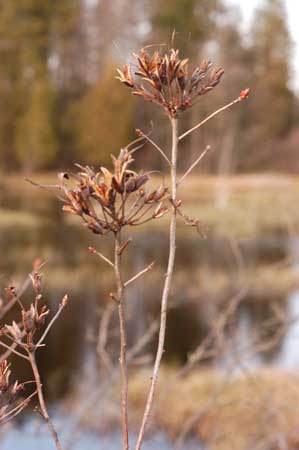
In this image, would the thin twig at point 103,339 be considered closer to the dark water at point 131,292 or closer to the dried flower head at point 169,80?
the dark water at point 131,292

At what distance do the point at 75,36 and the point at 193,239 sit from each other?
14.1m

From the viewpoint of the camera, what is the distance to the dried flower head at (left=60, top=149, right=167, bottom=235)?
1.78 ft

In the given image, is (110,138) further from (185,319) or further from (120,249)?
(120,249)

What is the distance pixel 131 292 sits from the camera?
36.1 feet

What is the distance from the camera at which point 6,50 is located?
74.5 feet

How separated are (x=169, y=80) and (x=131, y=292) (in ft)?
34.4

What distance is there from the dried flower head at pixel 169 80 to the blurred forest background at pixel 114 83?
20117 mm

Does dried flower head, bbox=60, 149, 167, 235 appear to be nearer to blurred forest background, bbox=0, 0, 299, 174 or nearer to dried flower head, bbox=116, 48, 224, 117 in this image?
dried flower head, bbox=116, 48, 224, 117

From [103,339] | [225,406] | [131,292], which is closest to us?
[103,339]

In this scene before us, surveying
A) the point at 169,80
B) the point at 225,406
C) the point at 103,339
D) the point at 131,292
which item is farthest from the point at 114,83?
the point at 169,80

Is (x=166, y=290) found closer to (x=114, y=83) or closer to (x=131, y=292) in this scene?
(x=131, y=292)

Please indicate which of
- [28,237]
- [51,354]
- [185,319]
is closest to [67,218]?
[28,237]

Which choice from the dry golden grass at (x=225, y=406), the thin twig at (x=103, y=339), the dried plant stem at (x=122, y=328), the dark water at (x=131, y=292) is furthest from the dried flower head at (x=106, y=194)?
the dry golden grass at (x=225, y=406)

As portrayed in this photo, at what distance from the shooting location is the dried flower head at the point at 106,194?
542 millimetres
